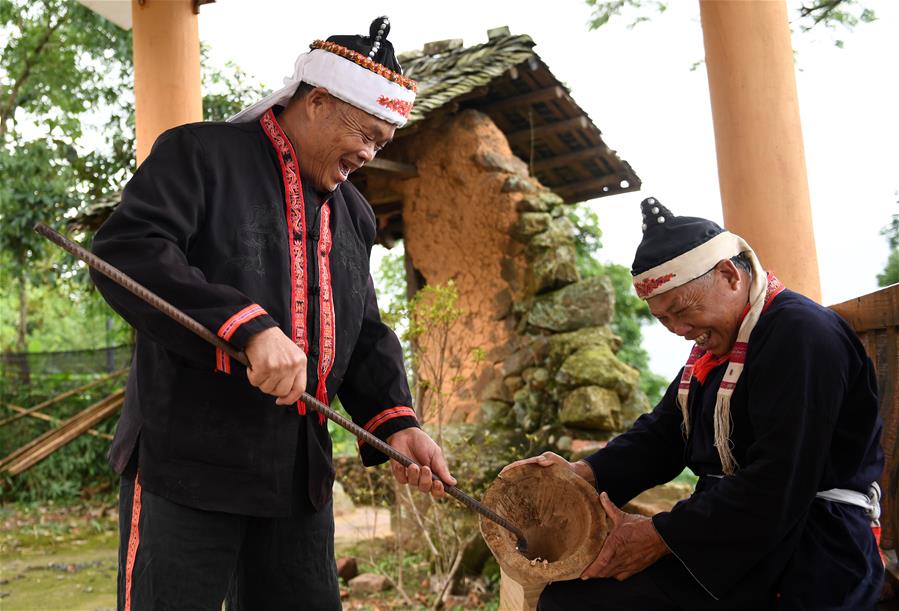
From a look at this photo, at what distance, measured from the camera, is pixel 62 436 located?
6910mm

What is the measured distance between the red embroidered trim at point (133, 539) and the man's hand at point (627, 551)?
3.53 ft

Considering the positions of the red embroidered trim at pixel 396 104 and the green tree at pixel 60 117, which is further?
the green tree at pixel 60 117

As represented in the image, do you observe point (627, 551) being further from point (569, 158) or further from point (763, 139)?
point (569, 158)

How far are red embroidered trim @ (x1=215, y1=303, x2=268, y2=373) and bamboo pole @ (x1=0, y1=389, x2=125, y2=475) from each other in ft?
18.2

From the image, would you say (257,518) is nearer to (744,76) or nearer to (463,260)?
(744,76)

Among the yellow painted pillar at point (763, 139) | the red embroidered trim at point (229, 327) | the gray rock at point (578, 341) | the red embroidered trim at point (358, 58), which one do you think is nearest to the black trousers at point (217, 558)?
the red embroidered trim at point (229, 327)

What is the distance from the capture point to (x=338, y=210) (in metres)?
2.25

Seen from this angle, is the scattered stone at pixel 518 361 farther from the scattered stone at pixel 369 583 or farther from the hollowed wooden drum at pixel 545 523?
the hollowed wooden drum at pixel 545 523

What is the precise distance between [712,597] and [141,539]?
1.35 meters

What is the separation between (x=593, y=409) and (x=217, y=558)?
12.4 feet

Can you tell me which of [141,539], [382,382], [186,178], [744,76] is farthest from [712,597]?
[744,76]

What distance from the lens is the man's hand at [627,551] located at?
211cm

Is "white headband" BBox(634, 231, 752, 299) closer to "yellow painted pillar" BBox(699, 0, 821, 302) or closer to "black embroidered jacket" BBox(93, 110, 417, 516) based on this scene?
"black embroidered jacket" BBox(93, 110, 417, 516)

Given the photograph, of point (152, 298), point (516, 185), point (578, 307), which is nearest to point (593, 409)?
point (578, 307)
